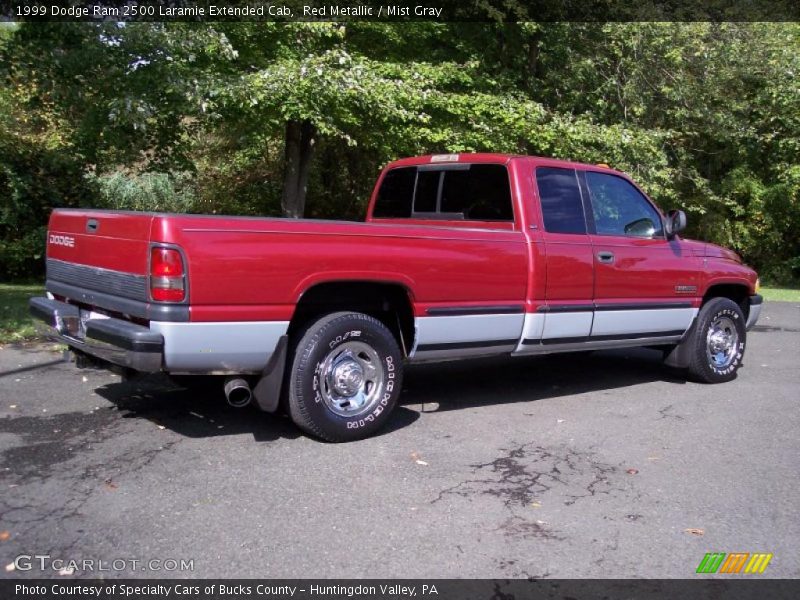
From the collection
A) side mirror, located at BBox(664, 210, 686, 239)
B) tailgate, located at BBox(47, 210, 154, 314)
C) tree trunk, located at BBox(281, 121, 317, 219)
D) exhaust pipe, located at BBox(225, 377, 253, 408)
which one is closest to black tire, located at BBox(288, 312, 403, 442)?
exhaust pipe, located at BBox(225, 377, 253, 408)

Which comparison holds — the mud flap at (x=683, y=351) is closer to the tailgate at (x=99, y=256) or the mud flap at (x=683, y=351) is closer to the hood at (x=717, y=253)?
the hood at (x=717, y=253)

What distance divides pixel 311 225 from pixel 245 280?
58cm

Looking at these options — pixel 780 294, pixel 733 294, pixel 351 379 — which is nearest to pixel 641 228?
pixel 733 294

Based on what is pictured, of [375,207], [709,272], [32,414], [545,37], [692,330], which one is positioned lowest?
[32,414]

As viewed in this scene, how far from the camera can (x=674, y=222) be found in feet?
23.1

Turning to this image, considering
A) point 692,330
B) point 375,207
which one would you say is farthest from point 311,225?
point 692,330

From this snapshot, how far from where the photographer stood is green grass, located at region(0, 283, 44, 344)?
347 inches

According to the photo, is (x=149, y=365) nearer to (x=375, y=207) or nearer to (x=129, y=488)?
(x=129, y=488)

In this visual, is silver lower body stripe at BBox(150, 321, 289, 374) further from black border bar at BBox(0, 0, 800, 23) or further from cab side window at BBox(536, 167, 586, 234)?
black border bar at BBox(0, 0, 800, 23)

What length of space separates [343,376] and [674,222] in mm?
3599

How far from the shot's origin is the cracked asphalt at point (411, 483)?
3660mm

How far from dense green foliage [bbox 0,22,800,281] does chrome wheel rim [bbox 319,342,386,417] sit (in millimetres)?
5526

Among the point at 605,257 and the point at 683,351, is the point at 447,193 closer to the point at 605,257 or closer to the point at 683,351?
the point at 605,257

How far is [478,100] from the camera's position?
43.6 feet
